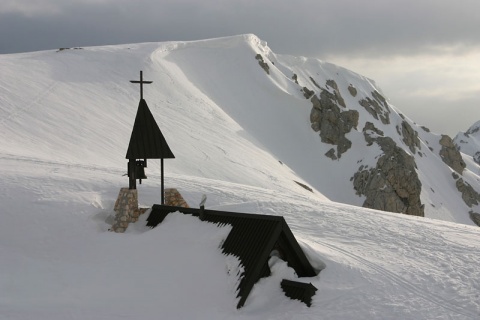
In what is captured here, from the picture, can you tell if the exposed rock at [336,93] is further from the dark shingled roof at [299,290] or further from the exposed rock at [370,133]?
the dark shingled roof at [299,290]

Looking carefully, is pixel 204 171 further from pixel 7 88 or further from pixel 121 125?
pixel 7 88

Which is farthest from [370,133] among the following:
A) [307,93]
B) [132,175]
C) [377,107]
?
[132,175]

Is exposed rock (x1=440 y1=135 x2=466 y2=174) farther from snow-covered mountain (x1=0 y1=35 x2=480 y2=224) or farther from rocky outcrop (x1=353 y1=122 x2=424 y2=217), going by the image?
rocky outcrop (x1=353 y1=122 x2=424 y2=217)

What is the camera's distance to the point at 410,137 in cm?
8275

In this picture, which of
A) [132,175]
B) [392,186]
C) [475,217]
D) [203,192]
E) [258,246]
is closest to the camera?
[258,246]

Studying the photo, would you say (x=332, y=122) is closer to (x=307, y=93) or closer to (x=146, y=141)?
(x=307, y=93)

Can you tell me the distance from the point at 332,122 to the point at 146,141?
5303 cm

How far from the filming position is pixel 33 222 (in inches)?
630

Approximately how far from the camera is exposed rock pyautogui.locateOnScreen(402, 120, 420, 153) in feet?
265

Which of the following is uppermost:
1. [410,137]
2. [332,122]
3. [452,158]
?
[410,137]

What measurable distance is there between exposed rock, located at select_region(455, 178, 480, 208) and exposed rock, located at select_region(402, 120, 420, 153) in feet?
29.9

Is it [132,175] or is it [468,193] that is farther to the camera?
[468,193]

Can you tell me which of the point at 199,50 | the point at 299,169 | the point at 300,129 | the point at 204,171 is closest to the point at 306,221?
the point at 204,171

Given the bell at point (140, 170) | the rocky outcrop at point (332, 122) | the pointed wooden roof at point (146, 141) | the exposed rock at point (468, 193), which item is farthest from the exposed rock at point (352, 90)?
the bell at point (140, 170)
